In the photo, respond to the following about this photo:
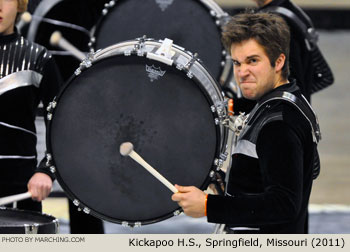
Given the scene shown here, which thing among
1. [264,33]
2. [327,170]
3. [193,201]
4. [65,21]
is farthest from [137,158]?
[327,170]

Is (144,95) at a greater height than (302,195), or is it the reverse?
(144,95)

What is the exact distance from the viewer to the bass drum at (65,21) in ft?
14.9

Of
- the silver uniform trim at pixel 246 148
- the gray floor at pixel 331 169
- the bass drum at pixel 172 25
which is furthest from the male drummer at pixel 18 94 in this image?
the silver uniform trim at pixel 246 148

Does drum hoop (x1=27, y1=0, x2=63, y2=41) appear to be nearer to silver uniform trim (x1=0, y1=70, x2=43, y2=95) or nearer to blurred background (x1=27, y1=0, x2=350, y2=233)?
blurred background (x1=27, y1=0, x2=350, y2=233)

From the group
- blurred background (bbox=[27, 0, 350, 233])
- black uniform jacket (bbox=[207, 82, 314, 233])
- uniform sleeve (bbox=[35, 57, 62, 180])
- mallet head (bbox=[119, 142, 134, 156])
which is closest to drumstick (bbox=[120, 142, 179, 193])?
mallet head (bbox=[119, 142, 134, 156])

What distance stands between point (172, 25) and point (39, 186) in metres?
1.40

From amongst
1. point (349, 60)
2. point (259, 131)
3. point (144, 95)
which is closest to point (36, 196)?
point (144, 95)

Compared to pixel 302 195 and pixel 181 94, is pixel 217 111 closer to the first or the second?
pixel 181 94

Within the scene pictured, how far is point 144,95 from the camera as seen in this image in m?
2.91

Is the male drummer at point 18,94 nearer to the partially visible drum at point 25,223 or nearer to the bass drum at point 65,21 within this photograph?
the partially visible drum at point 25,223

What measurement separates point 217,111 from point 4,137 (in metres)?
0.85

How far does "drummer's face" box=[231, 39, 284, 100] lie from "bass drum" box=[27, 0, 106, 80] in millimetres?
2123

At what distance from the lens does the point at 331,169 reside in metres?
7.16

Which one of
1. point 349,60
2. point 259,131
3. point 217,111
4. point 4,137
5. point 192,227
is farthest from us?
point 349,60
